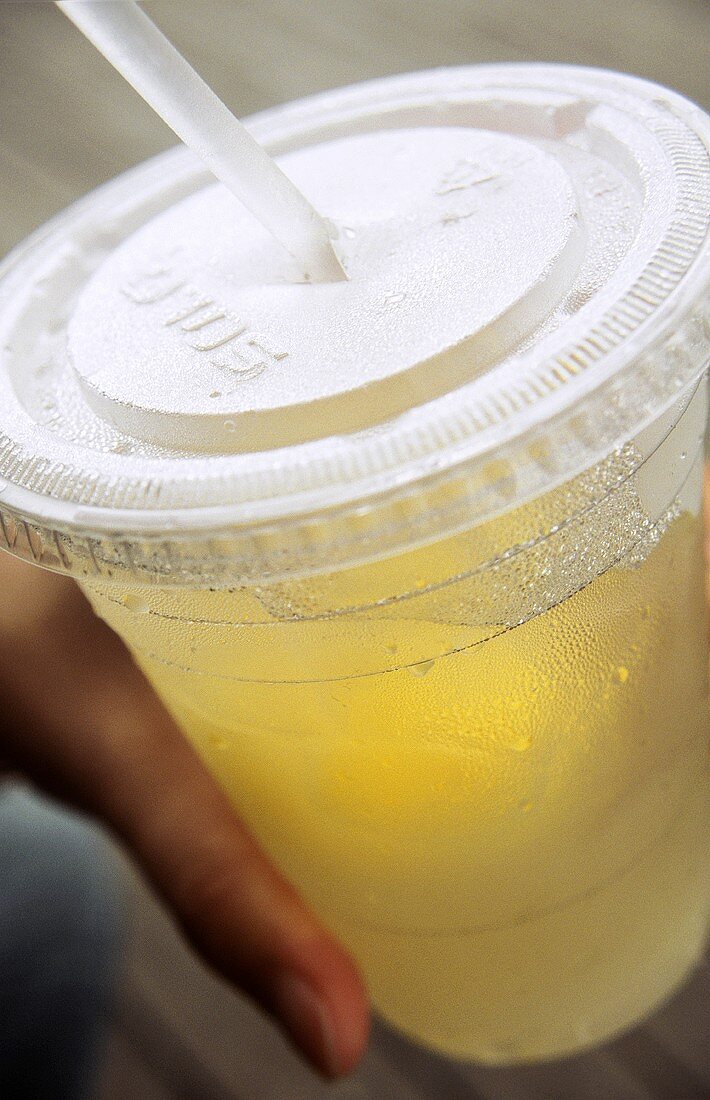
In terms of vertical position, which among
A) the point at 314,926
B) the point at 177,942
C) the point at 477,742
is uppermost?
the point at 477,742

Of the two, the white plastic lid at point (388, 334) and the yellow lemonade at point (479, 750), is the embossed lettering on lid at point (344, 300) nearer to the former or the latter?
the white plastic lid at point (388, 334)

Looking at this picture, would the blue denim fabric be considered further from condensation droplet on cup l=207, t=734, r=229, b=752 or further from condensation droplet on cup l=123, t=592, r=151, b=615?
condensation droplet on cup l=123, t=592, r=151, b=615

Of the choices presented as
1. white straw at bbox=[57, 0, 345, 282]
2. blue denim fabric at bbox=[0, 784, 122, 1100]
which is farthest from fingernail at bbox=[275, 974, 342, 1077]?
white straw at bbox=[57, 0, 345, 282]

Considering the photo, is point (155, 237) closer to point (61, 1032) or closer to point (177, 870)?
point (177, 870)

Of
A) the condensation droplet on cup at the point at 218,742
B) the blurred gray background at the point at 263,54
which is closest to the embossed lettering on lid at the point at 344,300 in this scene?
the condensation droplet on cup at the point at 218,742

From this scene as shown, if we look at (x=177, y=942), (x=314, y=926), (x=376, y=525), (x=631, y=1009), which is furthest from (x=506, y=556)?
(x=177, y=942)

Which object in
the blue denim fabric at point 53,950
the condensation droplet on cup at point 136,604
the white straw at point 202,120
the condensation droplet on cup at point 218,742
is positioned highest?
the white straw at point 202,120

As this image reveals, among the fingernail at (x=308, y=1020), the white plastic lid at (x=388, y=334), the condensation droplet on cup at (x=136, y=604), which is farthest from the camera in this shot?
the fingernail at (x=308, y=1020)
